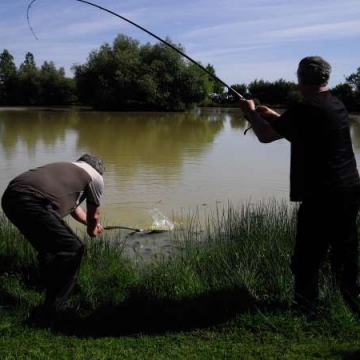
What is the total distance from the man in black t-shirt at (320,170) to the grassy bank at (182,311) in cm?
36

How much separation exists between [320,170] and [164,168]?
11.2 m

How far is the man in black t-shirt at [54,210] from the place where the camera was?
375 centimetres

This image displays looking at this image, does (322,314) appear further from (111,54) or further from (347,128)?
(111,54)

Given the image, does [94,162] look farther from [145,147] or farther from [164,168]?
[145,147]

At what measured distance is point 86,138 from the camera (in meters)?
24.1

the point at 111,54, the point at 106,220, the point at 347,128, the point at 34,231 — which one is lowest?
the point at 106,220

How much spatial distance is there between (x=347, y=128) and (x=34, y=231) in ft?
7.55

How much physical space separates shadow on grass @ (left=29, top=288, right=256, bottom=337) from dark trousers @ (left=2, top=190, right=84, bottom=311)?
23cm

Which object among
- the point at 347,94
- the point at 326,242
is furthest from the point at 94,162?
the point at 347,94

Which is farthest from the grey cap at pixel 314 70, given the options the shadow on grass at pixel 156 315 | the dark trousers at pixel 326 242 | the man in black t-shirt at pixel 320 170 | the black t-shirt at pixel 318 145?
the shadow on grass at pixel 156 315

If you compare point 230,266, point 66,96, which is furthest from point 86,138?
point 66,96

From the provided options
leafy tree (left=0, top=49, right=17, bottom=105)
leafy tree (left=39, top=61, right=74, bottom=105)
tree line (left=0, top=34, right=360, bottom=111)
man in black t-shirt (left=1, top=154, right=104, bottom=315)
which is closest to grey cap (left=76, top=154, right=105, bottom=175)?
man in black t-shirt (left=1, top=154, right=104, bottom=315)

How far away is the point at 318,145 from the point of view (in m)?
3.57

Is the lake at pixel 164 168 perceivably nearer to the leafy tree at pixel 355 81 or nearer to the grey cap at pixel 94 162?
the grey cap at pixel 94 162
